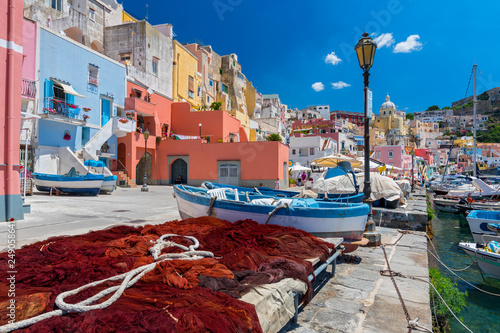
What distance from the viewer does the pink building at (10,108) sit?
7.89 m

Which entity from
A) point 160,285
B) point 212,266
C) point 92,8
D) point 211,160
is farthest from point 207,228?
point 92,8

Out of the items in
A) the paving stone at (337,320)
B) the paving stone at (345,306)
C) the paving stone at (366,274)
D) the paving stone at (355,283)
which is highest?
the paving stone at (337,320)

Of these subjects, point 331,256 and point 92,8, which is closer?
point 331,256

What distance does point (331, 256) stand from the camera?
4.79 meters

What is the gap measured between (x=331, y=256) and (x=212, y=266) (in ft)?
7.27

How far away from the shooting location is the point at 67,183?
50.6 ft

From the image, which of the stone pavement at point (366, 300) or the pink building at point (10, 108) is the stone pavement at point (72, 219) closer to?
the pink building at point (10, 108)

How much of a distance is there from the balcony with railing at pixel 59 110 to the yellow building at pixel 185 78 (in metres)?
16.0

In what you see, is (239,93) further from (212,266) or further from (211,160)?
(212,266)

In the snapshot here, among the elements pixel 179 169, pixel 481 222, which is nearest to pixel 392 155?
pixel 179 169

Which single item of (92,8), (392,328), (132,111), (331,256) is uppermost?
(92,8)

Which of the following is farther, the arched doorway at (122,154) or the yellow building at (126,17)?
the yellow building at (126,17)

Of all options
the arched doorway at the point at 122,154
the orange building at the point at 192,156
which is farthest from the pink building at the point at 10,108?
the arched doorway at the point at 122,154

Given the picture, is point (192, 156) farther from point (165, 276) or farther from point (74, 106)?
point (165, 276)
